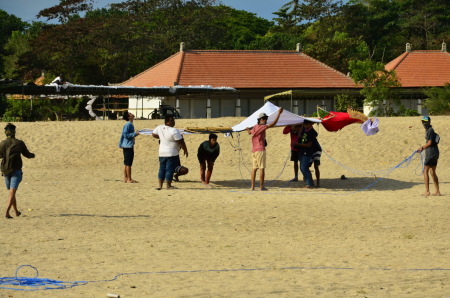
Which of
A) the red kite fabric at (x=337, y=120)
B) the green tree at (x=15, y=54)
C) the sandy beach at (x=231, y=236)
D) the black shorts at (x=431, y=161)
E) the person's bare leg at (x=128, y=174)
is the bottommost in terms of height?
the sandy beach at (x=231, y=236)

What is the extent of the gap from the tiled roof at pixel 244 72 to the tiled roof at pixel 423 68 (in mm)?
3563

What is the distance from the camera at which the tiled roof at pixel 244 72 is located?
42.9 meters

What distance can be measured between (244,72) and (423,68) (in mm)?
10718

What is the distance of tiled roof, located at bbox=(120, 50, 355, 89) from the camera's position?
42.9 meters

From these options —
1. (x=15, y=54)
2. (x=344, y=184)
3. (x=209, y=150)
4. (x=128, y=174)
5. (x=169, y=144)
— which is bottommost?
(x=344, y=184)

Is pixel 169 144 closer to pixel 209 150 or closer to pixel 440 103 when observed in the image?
pixel 209 150

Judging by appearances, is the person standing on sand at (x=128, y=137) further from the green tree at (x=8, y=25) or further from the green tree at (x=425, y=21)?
the green tree at (x=8, y=25)

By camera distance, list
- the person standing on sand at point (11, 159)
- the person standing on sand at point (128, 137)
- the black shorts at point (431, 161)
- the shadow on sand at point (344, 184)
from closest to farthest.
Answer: the person standing on sand at point (11, 159) → the black shorts at point (431, 161) → the person standing on sand at point (128, 137) → the shadow on sand at point (344, 184)

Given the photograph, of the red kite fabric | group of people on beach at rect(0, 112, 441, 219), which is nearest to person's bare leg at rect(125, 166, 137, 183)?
group of people on beach at rect(0, 112, 441, 219)

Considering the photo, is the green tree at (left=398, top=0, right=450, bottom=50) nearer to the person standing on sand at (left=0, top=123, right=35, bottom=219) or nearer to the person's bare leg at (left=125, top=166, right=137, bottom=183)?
the person's bare leg at (left=125, top=166, right=137, bottom=183)

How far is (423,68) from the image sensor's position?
4600 centimetres

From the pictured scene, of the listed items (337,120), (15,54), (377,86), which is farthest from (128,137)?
(15,54)

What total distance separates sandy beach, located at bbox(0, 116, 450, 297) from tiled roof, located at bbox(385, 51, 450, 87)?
72.8 ft

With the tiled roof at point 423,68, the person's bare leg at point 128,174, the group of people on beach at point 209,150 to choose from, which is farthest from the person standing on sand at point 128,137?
the tiled roof at point 423,68
